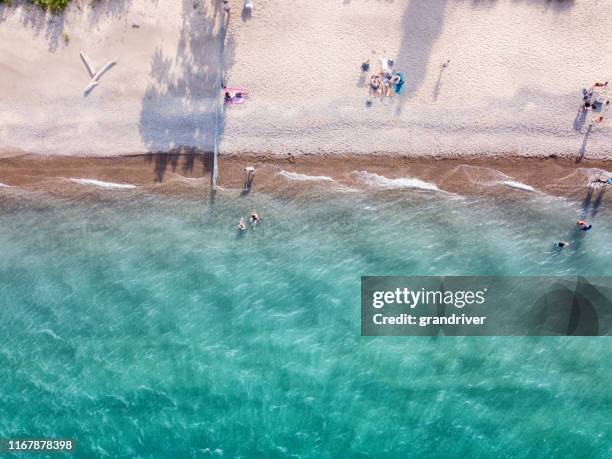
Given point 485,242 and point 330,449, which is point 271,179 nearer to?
point 485,242

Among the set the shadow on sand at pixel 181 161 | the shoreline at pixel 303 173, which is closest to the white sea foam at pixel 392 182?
the shoreline at pixel 303 173

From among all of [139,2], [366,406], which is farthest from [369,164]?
[139,2]

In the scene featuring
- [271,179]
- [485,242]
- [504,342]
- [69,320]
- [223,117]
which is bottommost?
[69,320]

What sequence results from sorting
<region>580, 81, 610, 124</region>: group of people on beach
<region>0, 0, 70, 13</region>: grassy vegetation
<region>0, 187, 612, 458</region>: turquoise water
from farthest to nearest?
<region>0, 187, 612, 458</region>: turquoise water
<region>580, 81, 610, 124</region>: group of people on beach
<region>0, 0, 70, 13</region>: grassy vegetation

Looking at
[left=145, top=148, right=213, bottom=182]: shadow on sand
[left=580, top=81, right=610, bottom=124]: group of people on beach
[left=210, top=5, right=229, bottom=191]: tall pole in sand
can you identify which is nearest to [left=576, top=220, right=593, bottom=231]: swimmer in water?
[left=580, top=81, right=610, bottom=124]: group of people on beach

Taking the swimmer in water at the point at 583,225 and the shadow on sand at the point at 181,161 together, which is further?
the shadow on sand at the point at 181,161

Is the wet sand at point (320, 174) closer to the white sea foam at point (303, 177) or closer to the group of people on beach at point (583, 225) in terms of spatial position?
the white sea foam at point (303, 177)

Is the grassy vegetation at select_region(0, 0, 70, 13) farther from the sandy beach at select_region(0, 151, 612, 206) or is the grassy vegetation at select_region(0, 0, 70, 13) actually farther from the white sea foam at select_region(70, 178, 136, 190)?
the white sea foam at select_region(70, 178, 136, 190)
